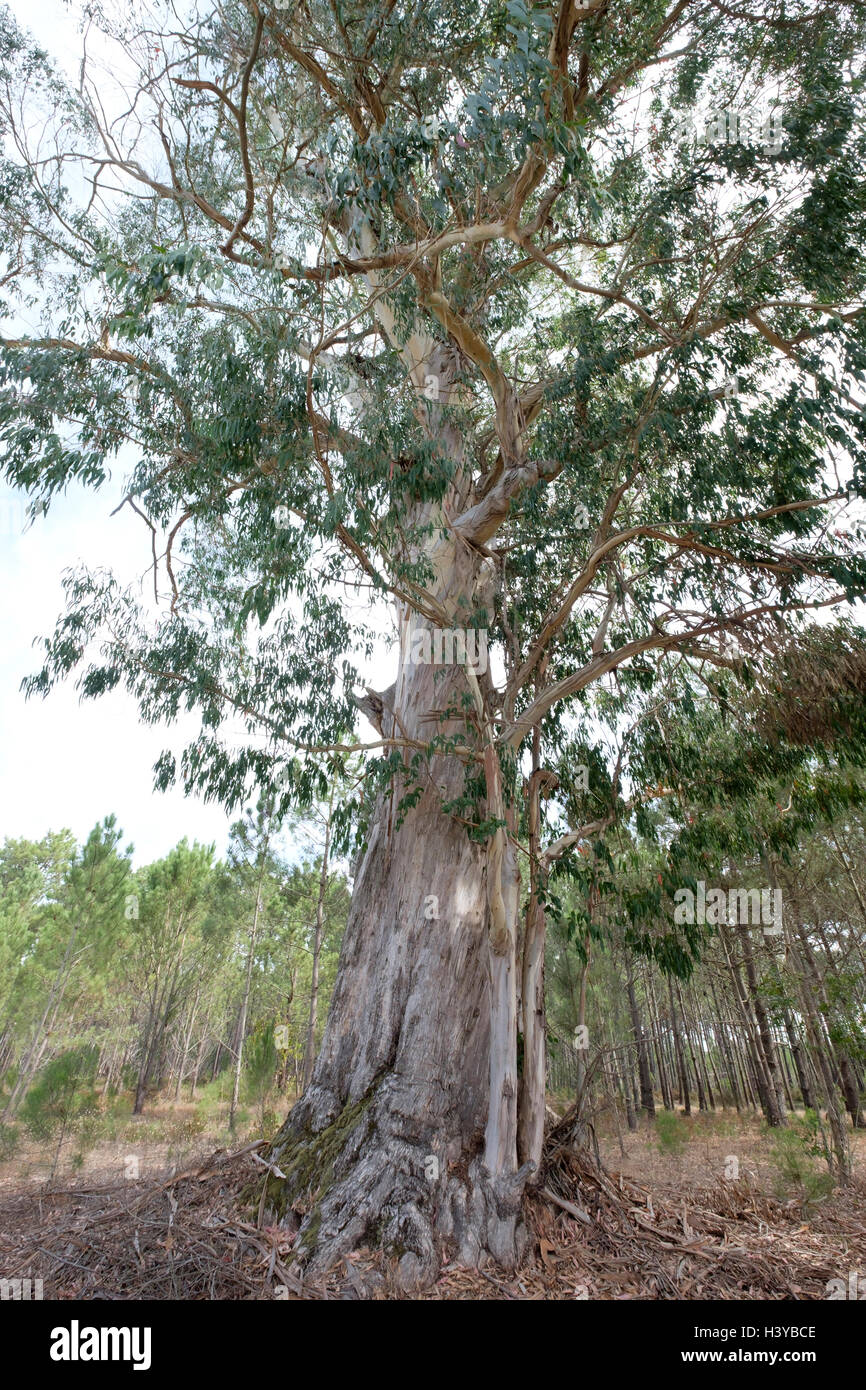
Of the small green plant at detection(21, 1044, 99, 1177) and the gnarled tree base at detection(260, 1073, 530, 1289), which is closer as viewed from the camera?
the gnarled tree base at detection(260, 1073, 530, 1289)

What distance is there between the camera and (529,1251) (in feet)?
10.2

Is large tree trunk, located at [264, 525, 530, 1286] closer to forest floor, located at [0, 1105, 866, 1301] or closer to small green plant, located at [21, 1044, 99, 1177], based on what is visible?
forest floor, located at [0, 1105, 866, 1301]

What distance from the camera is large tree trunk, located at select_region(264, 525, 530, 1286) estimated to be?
298cm

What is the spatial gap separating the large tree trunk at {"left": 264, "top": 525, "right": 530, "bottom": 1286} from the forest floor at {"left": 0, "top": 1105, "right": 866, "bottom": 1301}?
0.52ft

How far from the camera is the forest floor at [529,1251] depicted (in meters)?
2.67

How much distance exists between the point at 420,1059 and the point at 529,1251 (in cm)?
90

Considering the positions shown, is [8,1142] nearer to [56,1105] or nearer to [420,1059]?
[56,1105]

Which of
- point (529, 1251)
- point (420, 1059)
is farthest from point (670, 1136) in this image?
point (420, 1059)

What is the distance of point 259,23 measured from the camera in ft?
10.2

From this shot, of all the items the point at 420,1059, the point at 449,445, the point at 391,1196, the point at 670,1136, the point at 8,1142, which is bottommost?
the point at 670,1136

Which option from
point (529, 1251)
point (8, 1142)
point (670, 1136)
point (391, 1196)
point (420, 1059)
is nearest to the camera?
point (391, 1196)

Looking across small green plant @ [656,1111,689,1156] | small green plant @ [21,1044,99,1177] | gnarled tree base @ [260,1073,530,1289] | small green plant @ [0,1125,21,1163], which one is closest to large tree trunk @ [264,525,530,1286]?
gnarled tree base @ [260,1073,530,1289]

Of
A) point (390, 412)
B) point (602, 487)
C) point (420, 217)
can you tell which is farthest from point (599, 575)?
point (420, 217)
